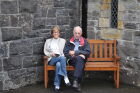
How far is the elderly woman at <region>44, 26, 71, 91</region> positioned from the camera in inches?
289

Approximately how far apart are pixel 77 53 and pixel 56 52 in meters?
0.52

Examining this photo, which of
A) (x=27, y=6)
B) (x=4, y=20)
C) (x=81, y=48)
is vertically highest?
(x=27, y=6)

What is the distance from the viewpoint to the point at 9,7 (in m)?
7.14

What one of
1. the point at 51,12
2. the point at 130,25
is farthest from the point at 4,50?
the point at 130,25

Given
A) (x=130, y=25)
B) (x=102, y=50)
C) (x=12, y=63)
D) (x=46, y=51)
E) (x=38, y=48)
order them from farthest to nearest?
(x=102, y=50) < (x=38, y=48) < (x=46, y=51) < (x=130, y=25) < (x=12, y=63)

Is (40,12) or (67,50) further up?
(40,12)

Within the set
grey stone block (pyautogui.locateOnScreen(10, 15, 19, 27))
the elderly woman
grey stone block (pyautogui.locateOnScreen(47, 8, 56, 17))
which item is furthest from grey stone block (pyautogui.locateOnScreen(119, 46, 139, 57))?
grey stone block (pyautogui.locateOnScreen(10, 15, 19, 27))

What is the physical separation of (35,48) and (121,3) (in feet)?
7.65

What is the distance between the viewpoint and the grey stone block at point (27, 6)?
289 inches

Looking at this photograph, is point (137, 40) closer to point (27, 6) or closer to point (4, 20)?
point (27, 6)

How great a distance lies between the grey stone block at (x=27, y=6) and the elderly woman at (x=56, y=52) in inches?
27.4

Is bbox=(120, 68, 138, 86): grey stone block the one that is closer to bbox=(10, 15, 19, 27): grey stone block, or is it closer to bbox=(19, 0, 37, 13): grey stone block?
bbox=(19, 0, 37, 13): grey stone block

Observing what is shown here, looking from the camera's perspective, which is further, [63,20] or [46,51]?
[63,20]

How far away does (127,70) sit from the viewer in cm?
782
